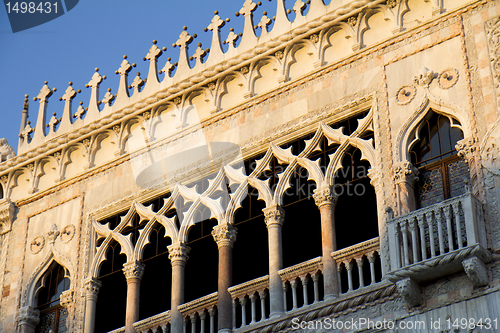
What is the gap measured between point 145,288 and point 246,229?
197 cm

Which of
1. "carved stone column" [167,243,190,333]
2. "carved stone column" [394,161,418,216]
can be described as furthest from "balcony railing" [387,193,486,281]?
"carved stone column" [167,243,190,333]

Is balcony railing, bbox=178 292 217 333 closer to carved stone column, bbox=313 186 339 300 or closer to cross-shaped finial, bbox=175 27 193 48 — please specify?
carved stone column, bbox=313 186 339 300

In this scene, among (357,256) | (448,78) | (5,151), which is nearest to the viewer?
(357,256)

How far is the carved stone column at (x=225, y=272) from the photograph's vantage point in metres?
13.1

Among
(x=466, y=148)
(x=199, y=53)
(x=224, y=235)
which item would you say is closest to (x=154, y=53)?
(x=199, y=53)

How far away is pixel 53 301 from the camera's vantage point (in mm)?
15797

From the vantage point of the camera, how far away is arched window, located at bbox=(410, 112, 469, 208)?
12.4m

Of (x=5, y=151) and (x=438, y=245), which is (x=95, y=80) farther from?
(x=438, y=245)

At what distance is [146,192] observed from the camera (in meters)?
15.3

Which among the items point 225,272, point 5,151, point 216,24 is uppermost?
point 216,24

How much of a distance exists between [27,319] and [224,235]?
4.10 meters

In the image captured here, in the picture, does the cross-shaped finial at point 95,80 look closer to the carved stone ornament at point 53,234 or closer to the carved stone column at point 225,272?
the carved stone ornament at point 53,234

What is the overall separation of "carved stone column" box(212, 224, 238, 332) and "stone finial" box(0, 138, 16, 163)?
557 centimetres

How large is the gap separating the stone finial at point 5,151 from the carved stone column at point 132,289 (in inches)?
167
